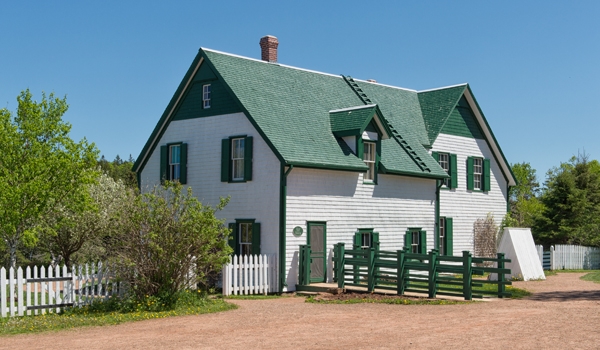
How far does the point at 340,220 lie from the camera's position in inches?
994

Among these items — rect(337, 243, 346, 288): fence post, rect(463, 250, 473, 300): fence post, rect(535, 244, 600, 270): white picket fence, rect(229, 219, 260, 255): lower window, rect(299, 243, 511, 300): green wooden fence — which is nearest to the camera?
rect(463, 250, 473, 300): fence post

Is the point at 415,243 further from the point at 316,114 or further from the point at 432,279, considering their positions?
the point at 432,279

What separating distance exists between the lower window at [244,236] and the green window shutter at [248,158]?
1.53 m

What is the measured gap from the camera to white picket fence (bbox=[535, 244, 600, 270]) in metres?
35.8

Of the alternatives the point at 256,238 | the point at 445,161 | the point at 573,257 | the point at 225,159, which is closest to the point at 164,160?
the point at 225,159

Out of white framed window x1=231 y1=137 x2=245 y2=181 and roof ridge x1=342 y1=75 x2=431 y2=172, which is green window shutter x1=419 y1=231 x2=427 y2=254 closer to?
roof ridge x1=342 y1=75 x2=431 y2=172

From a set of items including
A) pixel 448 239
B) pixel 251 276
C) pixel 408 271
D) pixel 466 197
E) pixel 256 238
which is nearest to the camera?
pixel 408 271

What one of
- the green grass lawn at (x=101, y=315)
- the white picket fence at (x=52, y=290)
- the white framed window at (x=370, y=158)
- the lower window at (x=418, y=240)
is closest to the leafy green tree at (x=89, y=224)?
the white picket fence at (x=52, y=290)

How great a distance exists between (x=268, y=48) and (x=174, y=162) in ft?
19.5

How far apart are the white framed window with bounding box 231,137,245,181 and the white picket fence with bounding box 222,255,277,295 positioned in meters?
3.10

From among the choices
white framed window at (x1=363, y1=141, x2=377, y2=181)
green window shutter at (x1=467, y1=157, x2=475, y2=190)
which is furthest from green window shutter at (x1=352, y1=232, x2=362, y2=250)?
green window shutter at (x1=467, y1=157, x2=475, y2=190)

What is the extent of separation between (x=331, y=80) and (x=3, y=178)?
14254mm

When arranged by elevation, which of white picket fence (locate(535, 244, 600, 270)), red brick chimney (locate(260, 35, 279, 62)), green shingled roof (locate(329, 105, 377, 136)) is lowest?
white picket fence (locate(535, 244, 600, 270))

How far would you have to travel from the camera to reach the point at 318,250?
80.4 feet
